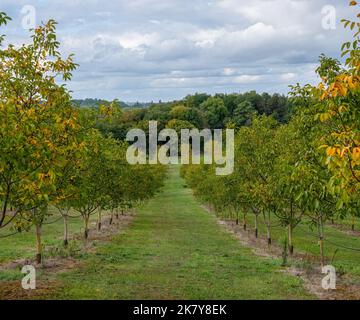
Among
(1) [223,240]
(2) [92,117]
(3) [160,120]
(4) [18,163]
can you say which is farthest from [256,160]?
(3) [160,120]

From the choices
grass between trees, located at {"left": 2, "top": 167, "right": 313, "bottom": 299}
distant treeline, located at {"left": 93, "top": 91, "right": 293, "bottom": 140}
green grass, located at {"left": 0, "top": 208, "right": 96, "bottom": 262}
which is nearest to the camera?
grass between trees, located at {"left": 2, "top": 167, "right": 313, "bottom": 299}

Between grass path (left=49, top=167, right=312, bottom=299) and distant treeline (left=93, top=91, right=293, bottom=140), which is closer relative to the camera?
grass path (left=49, top=167, right=312, bottom=299)

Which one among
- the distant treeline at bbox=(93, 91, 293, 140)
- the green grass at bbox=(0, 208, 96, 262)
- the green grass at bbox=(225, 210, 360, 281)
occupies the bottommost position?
the green grass at bbox=(225, 210, 360, 281)

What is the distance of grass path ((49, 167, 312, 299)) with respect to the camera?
14359mm

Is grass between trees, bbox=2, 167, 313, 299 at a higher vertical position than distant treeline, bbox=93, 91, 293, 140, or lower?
lower

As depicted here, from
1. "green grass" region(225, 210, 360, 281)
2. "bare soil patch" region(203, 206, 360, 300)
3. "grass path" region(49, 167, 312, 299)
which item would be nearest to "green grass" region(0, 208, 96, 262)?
"grass path" region(49, 167, 312, 299)

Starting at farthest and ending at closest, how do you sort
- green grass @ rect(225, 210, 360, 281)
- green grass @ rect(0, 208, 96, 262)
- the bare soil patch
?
1. green grass @ rect(225, 210, 360, 281)
2. green grass @ rect(0, 208, 96, 262)
3. the bare soil patch

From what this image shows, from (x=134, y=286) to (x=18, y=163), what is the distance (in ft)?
23.5

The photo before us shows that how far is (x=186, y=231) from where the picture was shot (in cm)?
3591

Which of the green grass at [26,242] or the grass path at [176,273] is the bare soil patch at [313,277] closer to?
the grass path at [176,273]

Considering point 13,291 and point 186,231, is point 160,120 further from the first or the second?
point 13,291

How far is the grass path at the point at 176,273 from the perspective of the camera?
14.4 meters

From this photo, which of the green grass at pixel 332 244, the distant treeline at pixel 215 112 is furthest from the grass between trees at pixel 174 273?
the distant treeline at pixel 215 112

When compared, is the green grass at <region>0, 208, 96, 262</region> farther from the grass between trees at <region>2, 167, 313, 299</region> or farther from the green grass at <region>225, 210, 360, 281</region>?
the green grass at <region>225, 210, 360, 281</region>
